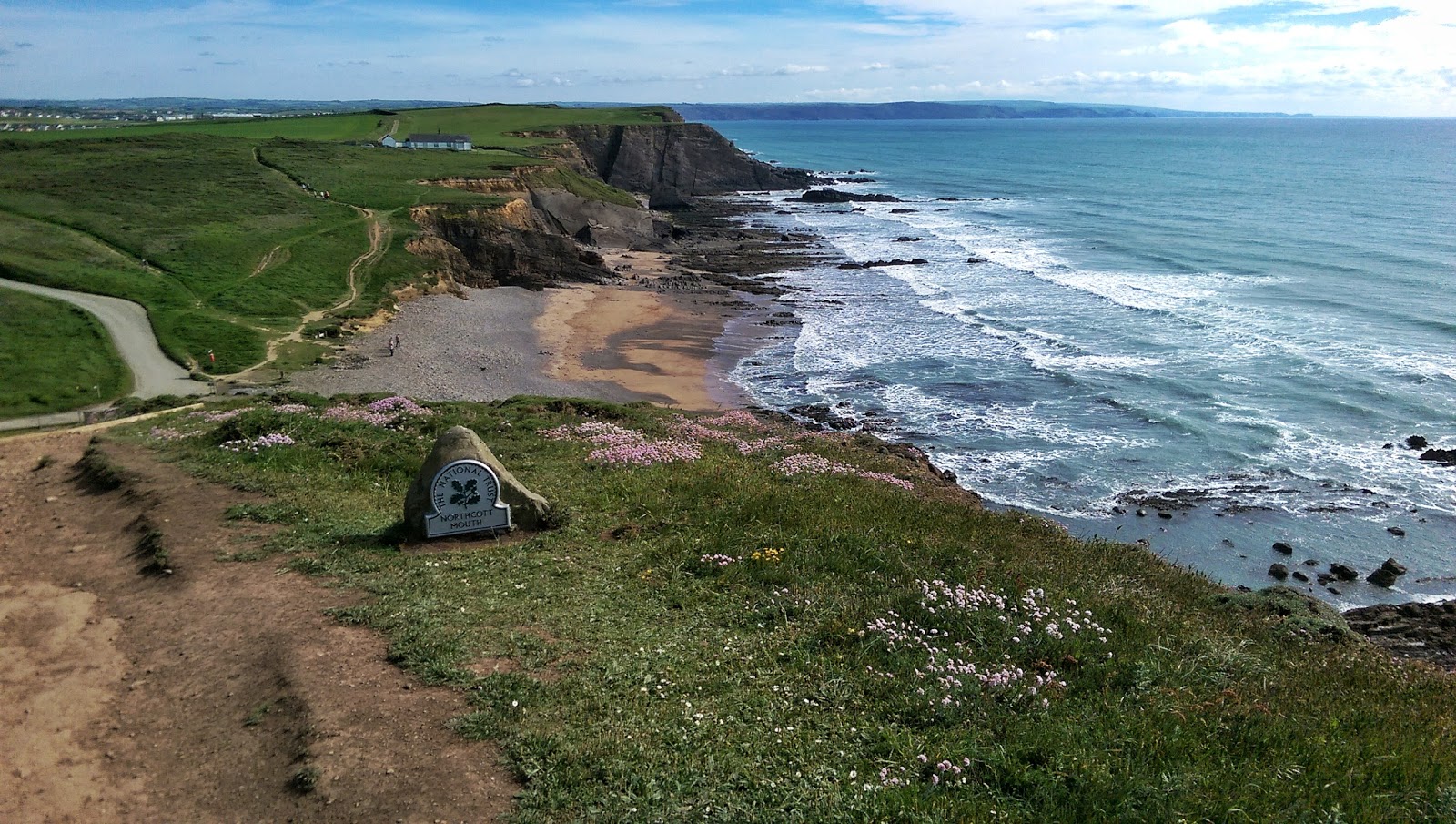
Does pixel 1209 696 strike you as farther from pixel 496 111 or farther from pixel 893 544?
pixel 496 111

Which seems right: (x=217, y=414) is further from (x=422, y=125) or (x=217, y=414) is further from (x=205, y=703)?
(x=422, y=125)

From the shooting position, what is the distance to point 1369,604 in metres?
22.2

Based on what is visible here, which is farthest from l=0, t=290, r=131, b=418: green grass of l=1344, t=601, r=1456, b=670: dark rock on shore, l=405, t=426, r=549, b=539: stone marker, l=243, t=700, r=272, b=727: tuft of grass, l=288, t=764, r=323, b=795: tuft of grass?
l=1344, t=601, r=1456, b=670: dark rock on shore

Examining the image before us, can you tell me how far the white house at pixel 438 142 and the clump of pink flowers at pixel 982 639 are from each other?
8188 centimetres

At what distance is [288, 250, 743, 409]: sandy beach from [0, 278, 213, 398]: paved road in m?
3.83

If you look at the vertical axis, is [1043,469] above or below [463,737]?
below

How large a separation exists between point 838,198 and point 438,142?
4566 cm

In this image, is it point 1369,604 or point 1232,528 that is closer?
point 1369,604

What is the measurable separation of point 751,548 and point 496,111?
118330 mm

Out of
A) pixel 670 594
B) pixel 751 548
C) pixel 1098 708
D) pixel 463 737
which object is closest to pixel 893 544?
pixel 751 548

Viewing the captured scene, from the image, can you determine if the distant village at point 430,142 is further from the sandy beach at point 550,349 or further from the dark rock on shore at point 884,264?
the dark rock on shore at point 884,264

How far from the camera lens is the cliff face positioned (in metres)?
105

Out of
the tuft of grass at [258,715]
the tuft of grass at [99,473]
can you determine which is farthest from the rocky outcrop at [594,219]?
the tuft of grass at [258,715]

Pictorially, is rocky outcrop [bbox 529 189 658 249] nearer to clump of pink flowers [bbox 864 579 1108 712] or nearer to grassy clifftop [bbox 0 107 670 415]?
grassy clifftop [bbox 0 107 670 415]
